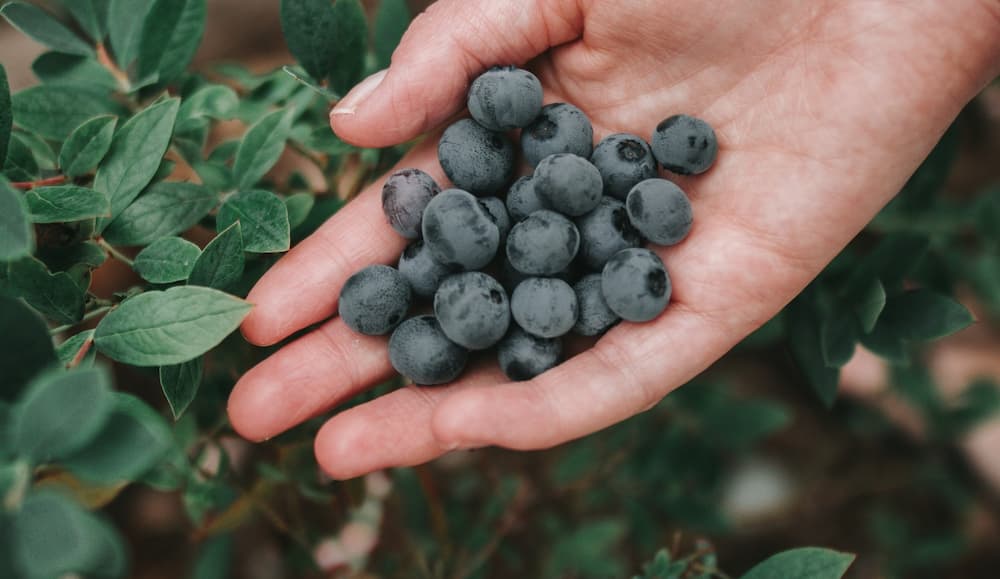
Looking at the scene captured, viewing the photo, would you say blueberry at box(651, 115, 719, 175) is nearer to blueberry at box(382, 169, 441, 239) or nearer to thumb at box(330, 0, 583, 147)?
thumb at box(330, 0, 583, 147)

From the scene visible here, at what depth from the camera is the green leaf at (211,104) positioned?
119 centimetres

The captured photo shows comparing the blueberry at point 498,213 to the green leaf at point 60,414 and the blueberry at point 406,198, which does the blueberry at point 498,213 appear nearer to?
the blueberry at point 406,198

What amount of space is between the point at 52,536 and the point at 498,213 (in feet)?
3.03

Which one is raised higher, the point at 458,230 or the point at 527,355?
the point at 458,230

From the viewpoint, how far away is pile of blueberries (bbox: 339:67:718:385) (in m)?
1.23

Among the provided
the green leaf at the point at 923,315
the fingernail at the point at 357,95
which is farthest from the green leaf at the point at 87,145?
the green leaf at the point at 923,315

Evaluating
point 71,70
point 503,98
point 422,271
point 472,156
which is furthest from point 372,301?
point 71,70

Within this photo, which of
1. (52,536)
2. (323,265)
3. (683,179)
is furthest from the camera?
(683,179)

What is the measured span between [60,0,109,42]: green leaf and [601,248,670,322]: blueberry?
3.20ft

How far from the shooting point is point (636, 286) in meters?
1.20

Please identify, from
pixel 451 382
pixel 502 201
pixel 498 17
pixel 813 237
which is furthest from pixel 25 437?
pixel 813 237

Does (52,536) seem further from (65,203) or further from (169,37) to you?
(169,37)

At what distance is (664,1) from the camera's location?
4.62ft

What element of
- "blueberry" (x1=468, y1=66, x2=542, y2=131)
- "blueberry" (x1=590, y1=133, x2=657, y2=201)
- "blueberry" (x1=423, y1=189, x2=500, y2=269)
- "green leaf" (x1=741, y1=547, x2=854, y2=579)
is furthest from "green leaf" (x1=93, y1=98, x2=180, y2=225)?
"green leaf" (x1=741, y1=547, x2=854, y2=579)
